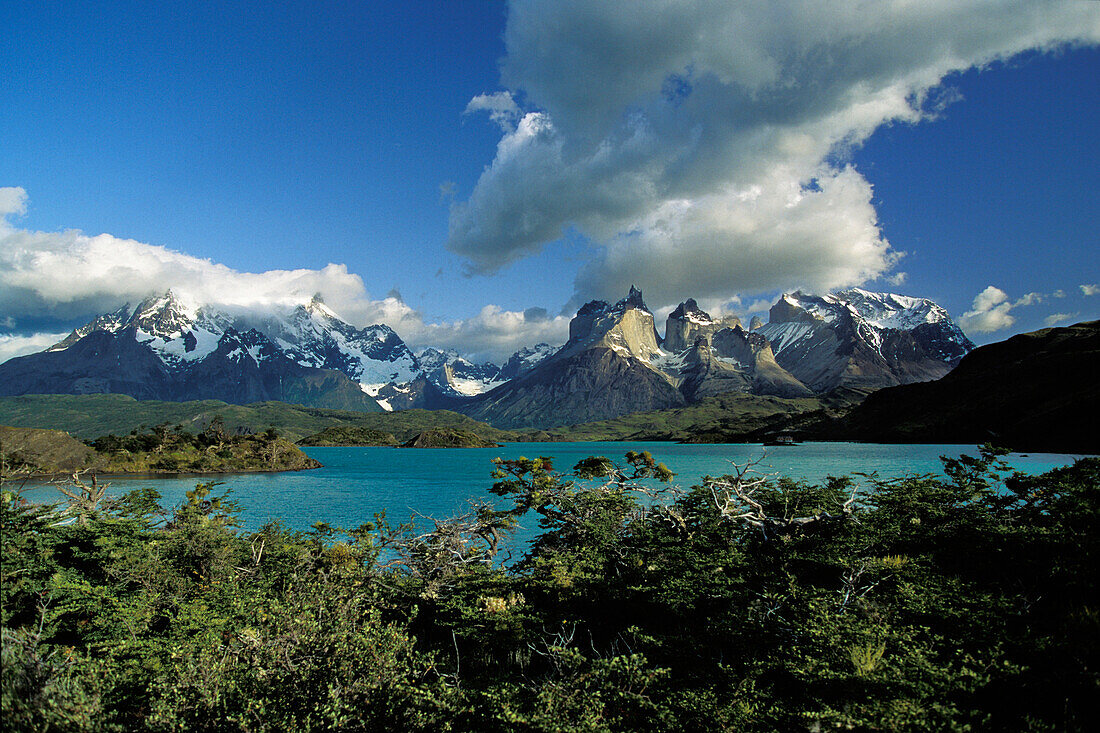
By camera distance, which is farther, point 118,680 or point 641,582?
point 641,582

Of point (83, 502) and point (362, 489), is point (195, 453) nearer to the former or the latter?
point (362, 489)

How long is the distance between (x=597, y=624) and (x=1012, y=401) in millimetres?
158980

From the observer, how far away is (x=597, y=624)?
50.2 ft

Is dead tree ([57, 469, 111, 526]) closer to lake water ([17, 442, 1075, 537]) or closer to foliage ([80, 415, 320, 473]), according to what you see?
lake water ([17, 442, 1075, 537])

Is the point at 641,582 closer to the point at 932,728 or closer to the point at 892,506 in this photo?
the point at 932,728

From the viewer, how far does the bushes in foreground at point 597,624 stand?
8500 millimetres

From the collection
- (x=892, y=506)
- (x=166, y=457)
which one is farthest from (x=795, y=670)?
(x=166, y=457)

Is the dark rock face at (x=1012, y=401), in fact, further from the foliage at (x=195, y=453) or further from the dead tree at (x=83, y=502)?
the foliage at (x=195, y=453)

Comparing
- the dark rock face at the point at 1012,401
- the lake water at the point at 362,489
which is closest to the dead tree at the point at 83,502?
the lake water at the point at 362,489

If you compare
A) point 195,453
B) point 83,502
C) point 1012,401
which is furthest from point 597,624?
point 1012,401

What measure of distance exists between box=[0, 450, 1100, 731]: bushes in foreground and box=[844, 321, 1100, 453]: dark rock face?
10507cm

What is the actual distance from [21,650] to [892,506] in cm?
2641

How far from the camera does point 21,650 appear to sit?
8336 millimetres

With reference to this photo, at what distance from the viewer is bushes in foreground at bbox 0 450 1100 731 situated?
850cm
